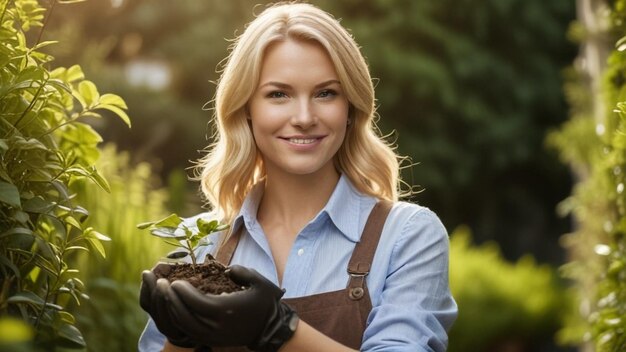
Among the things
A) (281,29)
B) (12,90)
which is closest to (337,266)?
(281,29)

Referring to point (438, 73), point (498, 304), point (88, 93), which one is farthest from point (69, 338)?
point (438, 73)

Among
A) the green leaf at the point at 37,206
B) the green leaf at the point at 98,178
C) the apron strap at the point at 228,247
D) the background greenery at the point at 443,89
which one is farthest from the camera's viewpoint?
the background greenery at the point at 443,89

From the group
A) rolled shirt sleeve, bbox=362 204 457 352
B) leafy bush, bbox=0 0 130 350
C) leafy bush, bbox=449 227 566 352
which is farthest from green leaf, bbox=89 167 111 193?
leafy bush, bbox=449 227 566 352

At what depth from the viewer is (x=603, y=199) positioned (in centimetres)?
512

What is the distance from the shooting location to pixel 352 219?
2.69 m

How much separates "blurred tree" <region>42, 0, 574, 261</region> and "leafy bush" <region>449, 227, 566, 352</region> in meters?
4.17

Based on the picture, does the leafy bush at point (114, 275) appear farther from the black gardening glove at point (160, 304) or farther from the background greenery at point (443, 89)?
the background greenery at point (443, 89)

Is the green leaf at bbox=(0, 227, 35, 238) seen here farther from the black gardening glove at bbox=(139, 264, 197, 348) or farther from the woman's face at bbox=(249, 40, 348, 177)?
the woman's face at bbox=(249, 40, 348, 177)

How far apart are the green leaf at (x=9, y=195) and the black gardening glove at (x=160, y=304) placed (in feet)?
1.11

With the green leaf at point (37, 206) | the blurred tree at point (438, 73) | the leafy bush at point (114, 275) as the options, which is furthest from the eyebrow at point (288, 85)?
the blurred tree at point (438, 73)

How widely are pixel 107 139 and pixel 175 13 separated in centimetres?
355

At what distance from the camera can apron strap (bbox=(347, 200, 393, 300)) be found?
100 inches

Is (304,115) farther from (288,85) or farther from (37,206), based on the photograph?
(37,206)

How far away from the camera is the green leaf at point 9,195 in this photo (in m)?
2.04
